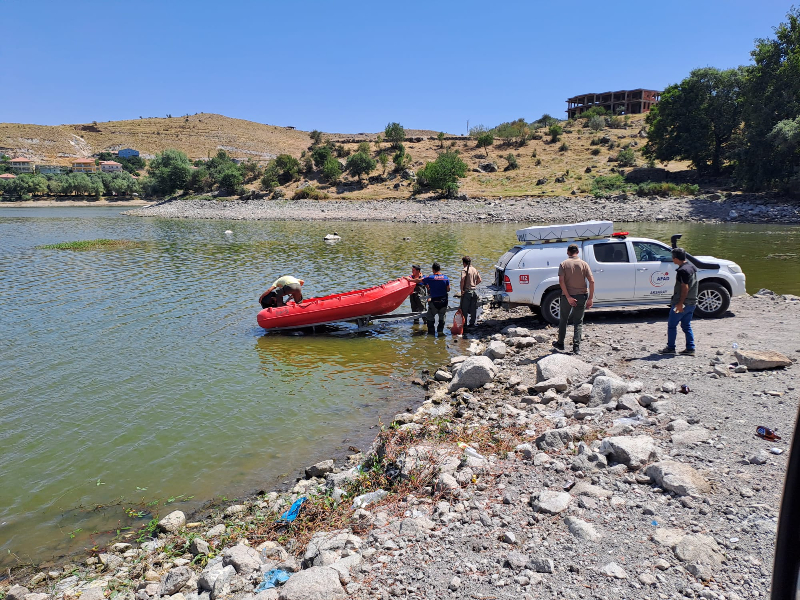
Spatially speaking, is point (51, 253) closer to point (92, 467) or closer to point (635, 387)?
point (92, 467)

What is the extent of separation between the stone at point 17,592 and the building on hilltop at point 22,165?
546ft

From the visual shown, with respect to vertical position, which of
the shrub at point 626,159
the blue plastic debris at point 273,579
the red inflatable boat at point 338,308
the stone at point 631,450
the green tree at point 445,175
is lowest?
the blue plastic debris at point 273,579

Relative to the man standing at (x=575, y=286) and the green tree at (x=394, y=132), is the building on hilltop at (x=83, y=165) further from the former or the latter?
the man standing at (x=575, y=286)

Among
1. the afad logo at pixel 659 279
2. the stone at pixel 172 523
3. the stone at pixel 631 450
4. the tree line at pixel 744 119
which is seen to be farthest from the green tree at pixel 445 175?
the stone at pixel 172 523

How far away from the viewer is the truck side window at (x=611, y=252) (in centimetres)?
1243

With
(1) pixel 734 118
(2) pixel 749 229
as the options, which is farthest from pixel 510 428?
(1) pixel 734 118

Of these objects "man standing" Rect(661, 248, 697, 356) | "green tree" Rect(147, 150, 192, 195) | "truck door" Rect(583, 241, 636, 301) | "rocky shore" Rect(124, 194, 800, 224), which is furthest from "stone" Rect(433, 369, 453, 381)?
"green tree" Rect(147, 150, 192, 195)

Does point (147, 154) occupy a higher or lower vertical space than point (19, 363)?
higher

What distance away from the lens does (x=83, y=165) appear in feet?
461

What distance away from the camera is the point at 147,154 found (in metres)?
152

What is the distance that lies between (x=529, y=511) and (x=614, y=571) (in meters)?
1.06

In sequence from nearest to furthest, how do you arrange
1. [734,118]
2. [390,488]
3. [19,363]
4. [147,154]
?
[390,488] → [19,363] → [734,118] → [147,154]

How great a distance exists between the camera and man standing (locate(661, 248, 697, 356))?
368 inches

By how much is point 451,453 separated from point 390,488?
0.81 m
